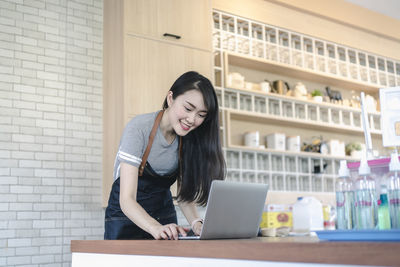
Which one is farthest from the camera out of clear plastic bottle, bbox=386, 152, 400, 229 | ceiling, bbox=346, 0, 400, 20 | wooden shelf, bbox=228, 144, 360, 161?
ceiling, bbox=346, 0, 400, 20

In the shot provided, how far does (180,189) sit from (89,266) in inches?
26.0

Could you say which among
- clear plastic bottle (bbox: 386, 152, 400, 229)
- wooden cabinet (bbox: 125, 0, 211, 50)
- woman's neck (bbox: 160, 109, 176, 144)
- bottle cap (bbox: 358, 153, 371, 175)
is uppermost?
wooden cabinet (bbox: 125, 0, 211, 50)

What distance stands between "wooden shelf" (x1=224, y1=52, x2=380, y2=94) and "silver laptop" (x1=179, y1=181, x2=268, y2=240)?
3126 mm

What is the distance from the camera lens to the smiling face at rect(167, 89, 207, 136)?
2176 mm

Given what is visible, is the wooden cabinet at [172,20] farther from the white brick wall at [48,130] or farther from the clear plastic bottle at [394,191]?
the clear plastic bottle at [394,191]

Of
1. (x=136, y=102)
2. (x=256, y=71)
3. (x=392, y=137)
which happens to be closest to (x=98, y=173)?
(x=136, y=102)

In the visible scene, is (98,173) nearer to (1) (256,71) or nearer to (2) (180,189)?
(2) (180,189)

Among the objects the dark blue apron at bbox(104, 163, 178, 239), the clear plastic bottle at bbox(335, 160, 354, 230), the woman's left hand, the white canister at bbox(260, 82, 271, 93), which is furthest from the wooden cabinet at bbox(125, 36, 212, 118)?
the clear plastic bottle at bbox(335, 160, 354, 230)

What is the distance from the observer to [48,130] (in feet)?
12.4

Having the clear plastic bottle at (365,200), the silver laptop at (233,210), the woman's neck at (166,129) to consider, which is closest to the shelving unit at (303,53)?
the woman's neck at (166,129)

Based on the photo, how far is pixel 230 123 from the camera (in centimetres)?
Answer: 500

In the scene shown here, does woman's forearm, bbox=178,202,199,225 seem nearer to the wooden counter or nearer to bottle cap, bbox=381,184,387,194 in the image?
the wooden counter

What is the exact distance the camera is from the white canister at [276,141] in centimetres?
510

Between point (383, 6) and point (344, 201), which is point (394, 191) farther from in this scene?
point (383, 6)
